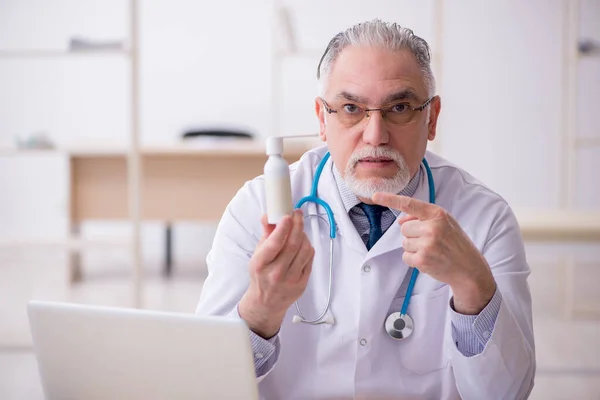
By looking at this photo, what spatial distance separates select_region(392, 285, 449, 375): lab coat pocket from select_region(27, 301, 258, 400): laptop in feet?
1.81

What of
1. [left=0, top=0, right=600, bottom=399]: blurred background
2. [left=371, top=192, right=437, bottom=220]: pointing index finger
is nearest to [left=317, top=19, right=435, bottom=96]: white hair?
[left=371, top=192, right=437, bottom=220]: pointing index finger

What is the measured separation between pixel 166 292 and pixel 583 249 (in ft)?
9.06

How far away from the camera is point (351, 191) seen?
132cm

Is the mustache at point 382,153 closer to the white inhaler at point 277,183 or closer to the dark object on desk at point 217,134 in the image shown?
the white inhaler at point 277,183

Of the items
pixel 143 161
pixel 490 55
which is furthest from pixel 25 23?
pixel 490 55

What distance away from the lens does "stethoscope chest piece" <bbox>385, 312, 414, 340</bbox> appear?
1.21 metres

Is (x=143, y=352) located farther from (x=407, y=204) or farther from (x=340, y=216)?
(x=340, y=216)

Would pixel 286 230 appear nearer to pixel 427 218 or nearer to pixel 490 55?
pixel 427 218

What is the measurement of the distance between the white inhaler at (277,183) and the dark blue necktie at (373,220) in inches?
15.7

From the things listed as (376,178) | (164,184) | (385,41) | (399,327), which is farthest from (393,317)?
(164,184)

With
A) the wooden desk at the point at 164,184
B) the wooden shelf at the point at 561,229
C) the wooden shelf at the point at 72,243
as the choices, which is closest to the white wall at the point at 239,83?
the wooden desk at the point at 164,184

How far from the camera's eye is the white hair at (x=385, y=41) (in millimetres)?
1234

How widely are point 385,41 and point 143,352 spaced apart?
774mm

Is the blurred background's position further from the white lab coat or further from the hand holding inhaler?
the hand holding inhaler
